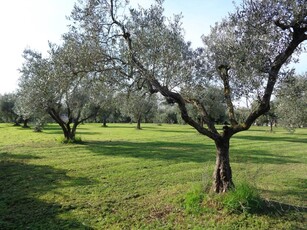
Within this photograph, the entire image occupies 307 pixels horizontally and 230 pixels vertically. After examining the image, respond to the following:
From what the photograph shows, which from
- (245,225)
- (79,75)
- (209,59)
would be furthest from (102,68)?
(245,225)

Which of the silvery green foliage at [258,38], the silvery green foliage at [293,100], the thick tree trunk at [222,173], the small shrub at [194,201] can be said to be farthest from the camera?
the silvery green foliage at [293,100]

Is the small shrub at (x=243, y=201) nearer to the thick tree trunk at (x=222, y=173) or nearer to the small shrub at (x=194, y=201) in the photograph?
the thick tree trunk at (x=222, y=173)

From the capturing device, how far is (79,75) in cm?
1017

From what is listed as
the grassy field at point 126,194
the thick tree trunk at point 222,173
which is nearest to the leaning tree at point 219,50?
the thick tree trunk at point 222,173

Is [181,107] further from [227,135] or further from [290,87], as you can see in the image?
[290,87]

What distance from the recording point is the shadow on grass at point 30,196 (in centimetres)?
855

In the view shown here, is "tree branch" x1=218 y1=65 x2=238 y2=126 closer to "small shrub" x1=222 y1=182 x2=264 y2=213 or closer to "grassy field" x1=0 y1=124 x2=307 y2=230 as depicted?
"grassy field" x1=0 y1=124 x2=307 y2=230

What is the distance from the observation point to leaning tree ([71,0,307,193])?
8.65 meters

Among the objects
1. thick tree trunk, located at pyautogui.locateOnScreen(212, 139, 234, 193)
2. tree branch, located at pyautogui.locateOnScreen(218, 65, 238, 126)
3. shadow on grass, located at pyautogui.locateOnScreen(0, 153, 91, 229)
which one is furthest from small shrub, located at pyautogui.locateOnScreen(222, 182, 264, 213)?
shadow on grass, located at pyautogui.locateOnScreen(0, 153, 91, 229)

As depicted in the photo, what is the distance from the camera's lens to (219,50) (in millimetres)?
10133

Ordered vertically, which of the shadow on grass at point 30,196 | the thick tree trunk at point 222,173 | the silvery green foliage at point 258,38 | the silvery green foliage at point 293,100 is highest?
the silvery green foliage at point 258,38

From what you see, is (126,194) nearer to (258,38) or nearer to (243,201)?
(243,201)

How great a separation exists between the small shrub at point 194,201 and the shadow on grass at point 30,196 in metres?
3.38

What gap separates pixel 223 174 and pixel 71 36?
725 cm
